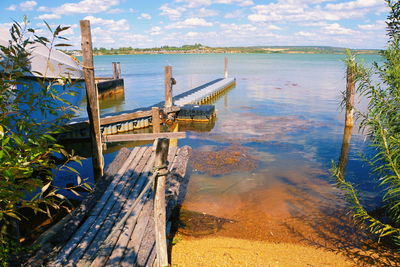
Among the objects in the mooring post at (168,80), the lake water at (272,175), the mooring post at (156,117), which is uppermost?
the mooring post at (168,80)

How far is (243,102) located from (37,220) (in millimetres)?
22038

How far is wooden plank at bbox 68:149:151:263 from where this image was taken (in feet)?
15.6

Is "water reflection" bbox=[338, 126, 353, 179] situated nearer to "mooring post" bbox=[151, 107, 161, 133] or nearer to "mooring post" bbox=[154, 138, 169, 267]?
"mooring post" bbox=[151, 107, 161, 133]

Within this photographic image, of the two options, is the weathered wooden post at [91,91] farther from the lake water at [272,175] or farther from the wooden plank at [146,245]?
the wooden plank at [146,245]

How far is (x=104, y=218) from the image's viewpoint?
5625 millimetres

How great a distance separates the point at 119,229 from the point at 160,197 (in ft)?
4.92

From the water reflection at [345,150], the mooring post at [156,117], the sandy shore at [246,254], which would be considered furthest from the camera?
the water reflection at [345,150]

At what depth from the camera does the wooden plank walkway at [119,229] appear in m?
4.51

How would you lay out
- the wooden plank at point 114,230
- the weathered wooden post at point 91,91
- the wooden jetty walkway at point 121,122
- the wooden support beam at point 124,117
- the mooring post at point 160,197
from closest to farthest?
1. the mooring post at point 160,197
2. the wooden plank at point 114,230
3. the weathered wooden post at point 91,91
4. the wooden jetty walkway at point 121,122
5. the wooden support beam at point 124,117

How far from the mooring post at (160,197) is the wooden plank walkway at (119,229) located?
0.18m

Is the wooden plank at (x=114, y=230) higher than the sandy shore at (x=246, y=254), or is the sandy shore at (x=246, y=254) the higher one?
the wooden plank at (x=114, y=230)

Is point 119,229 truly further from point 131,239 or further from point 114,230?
point 114,230

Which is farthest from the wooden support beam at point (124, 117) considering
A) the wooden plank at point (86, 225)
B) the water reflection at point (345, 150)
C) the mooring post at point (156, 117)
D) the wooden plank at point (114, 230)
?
the water reflection at point (345, 150)

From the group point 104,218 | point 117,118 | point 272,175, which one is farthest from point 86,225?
point 117,118
